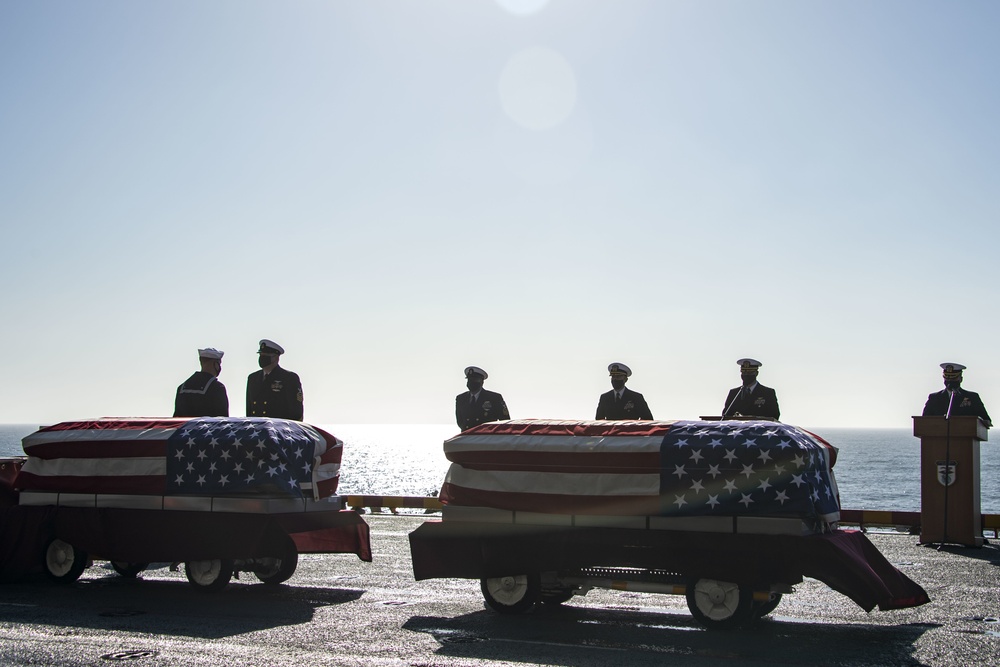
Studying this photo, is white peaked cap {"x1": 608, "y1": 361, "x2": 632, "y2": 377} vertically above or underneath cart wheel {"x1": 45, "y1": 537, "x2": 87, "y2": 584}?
above

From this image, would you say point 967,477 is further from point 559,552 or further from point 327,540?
point 327,540

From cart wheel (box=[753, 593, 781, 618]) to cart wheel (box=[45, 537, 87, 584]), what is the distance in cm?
737

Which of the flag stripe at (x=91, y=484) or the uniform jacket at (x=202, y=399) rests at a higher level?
the uniform jacket at (x=202, y=399)

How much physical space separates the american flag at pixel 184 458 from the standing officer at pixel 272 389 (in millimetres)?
1033

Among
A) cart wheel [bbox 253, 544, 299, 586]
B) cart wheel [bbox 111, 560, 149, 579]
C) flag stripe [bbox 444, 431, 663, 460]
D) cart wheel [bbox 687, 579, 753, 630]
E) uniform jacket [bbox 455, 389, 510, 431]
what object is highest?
uniform jacket [bbox 455, 389, 510, 431]

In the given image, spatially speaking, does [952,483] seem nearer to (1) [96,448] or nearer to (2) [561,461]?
(2) [561,461]

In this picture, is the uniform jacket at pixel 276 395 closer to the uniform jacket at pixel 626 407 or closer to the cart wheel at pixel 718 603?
the uniform jacket at pixel 626 407

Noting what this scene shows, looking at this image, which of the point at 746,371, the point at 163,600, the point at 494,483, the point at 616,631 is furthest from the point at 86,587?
the point at 746,371

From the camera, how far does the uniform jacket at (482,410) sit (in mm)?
13773

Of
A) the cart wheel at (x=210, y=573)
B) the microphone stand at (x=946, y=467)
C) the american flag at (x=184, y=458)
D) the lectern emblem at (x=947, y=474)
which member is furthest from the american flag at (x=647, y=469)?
the lectern emblem at (x=947, y=474)

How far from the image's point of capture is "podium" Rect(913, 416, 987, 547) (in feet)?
49.4

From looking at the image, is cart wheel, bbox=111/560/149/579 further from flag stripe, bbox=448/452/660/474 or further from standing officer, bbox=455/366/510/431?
flag stripe, bbox=448/452/660/474

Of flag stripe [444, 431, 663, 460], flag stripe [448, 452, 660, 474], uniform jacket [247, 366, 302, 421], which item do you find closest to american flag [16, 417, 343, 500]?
uniform jacket [247, 366, 302, 421]

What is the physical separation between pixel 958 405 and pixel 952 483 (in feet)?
4.16
